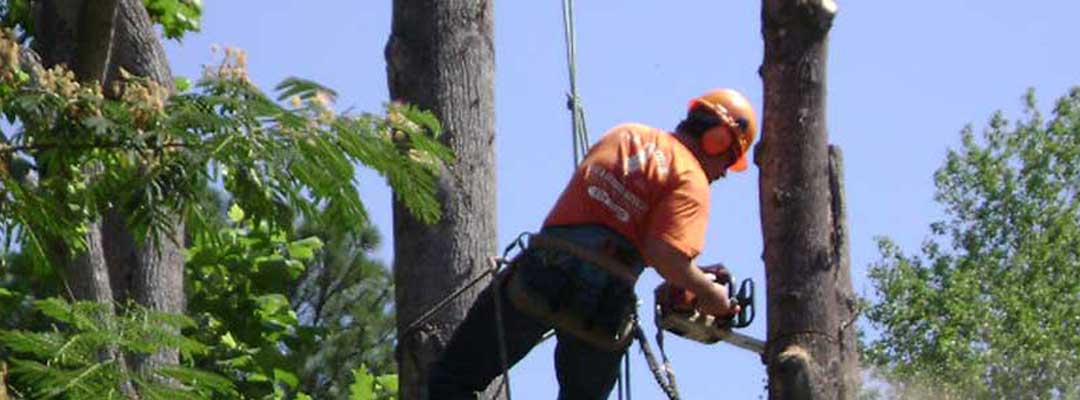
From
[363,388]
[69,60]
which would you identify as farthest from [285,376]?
[69,60]

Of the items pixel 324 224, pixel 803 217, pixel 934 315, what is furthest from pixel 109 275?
pixel 934 315

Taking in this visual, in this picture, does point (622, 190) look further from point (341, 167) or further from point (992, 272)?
point (992, 272)

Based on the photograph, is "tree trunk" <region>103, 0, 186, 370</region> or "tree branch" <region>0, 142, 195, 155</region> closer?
"tree branch" <region>0, 142, 195, 155</region>

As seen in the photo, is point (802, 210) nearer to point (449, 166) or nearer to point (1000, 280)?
point (449, 166)

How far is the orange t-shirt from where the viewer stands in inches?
335

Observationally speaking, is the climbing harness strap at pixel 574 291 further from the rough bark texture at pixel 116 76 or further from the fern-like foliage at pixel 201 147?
the rough bark texture at pixel 116 76

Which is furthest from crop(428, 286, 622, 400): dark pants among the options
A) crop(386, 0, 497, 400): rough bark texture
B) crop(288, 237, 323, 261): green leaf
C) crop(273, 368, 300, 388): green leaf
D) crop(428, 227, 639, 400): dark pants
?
crop(288, 237, 323, 261): green leaf

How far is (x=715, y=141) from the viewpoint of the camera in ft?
29.2

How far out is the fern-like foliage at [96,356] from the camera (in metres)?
9.04

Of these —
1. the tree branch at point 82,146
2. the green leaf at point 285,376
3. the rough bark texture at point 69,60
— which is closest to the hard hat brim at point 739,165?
the tree branch at point 82,146

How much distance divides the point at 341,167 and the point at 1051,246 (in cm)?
3020

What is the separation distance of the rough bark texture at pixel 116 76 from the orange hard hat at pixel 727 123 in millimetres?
2644

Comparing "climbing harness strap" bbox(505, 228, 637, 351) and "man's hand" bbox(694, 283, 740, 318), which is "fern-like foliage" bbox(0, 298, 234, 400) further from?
"man's hand" bbox(694, 283, 740, 318)

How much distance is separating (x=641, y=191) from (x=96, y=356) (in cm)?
200
